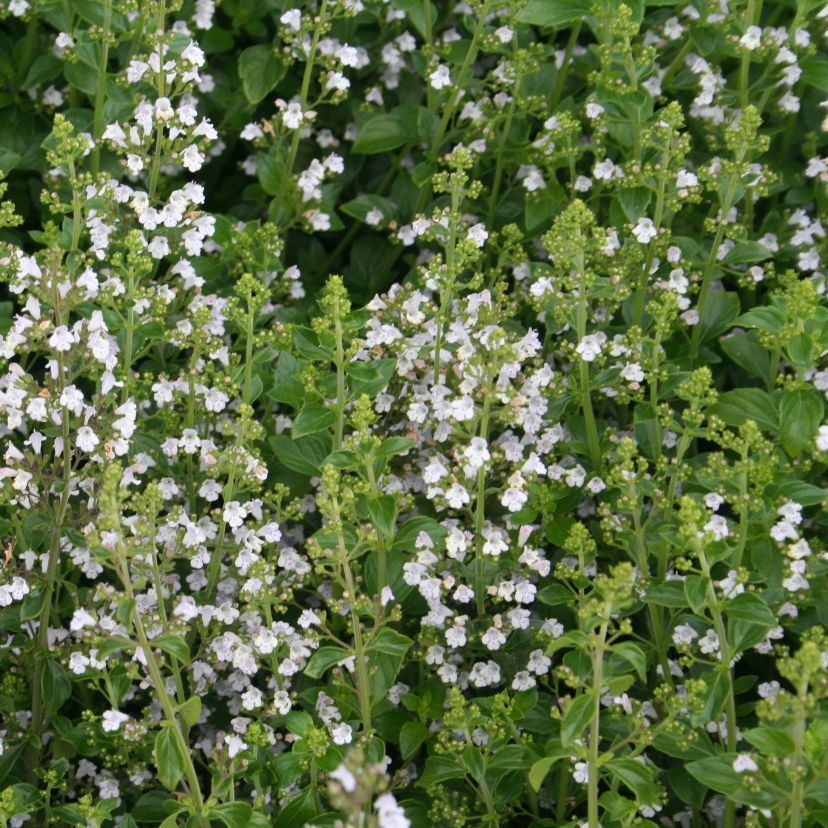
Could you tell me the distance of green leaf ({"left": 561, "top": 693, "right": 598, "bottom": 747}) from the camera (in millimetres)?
1931

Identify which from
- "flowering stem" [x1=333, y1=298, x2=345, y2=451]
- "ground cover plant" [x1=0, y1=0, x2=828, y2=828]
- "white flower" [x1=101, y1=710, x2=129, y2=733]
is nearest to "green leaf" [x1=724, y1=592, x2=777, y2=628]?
"ground cover plant" [x1=0, y1=0, x2=828, y2=828]

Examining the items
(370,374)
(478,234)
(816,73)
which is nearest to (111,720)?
(370,374)

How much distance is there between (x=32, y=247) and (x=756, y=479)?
2325 millimetres

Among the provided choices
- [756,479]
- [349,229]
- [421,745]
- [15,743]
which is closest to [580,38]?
[349,229]

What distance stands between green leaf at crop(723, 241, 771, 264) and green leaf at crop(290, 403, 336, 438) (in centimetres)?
98

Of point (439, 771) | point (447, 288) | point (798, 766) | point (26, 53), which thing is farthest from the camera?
point (26, 53)

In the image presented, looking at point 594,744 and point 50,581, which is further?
point 50,581

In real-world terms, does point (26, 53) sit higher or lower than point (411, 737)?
higher

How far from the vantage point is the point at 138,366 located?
10.6ft

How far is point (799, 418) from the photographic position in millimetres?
2459

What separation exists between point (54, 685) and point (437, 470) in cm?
90

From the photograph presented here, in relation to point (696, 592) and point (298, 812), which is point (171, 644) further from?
point (696, 592)

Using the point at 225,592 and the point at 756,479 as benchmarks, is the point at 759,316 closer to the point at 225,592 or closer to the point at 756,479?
the point at 756,479

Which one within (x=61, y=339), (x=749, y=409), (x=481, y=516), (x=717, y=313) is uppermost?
(x=717, y=313)
